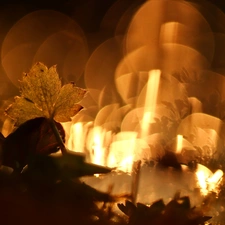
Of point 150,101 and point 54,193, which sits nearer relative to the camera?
point 54,193

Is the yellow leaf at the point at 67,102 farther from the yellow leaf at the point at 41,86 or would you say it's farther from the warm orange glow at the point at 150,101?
the warm orange glow at the point at 150,101

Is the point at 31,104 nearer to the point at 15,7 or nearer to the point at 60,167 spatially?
the point at 60,167

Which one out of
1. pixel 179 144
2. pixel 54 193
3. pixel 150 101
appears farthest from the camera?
pixel 150 101

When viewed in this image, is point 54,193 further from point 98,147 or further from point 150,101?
point 150,101

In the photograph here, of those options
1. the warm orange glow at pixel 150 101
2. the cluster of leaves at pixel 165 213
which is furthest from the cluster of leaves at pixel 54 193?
the warm orange glow at pixel 150 101

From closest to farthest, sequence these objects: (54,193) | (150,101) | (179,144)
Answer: (54,193), (179,144), (150,101)

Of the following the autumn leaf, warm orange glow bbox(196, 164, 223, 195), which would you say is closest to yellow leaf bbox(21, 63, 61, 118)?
the autumn leaf

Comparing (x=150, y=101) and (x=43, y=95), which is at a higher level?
(x=43, y=95)

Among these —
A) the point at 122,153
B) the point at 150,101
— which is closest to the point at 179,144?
the point at 122,153

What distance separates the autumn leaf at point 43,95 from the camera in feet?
1.02

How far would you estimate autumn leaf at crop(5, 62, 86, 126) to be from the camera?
310 millimetres

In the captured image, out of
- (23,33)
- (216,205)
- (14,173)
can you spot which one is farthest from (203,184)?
(23,33)

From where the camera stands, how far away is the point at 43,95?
0.31m

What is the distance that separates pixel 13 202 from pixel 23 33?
1.99 metres
